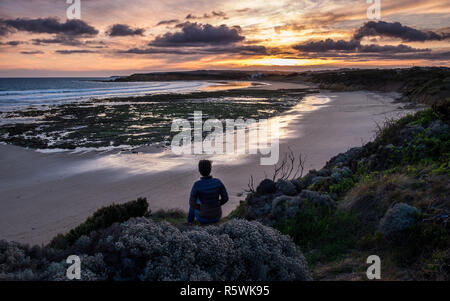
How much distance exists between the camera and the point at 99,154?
14.8 metres

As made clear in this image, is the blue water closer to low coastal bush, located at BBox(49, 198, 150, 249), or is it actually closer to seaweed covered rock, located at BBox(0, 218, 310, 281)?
low coastal bush, located at BBox(49, 198, 150, 249)

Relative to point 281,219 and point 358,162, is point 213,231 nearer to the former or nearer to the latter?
point 281,219

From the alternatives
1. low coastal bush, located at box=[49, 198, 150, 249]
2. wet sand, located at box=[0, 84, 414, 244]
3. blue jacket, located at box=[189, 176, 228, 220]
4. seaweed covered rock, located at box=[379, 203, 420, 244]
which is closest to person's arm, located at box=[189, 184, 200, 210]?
blue jacket, located at box=[189, 176, 228, 220]

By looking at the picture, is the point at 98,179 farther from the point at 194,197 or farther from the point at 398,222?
the point at 398,222

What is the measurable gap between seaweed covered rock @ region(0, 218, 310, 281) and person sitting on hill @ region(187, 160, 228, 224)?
151 cm

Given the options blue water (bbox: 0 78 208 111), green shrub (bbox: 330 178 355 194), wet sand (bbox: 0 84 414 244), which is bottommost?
wet sand (bbox: 0 84 414 244)

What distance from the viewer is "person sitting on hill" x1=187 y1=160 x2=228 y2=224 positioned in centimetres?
550

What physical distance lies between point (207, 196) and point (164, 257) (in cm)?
230

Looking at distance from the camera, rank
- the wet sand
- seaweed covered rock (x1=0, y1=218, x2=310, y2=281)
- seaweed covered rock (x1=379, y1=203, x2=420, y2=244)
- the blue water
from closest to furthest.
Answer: seaweed covered rock (x1=0, y1=218, x2=310, y2=281), seaweed covered rock (x1=379, y1=203, x2=420, y2=244), the wet sand, the blue water

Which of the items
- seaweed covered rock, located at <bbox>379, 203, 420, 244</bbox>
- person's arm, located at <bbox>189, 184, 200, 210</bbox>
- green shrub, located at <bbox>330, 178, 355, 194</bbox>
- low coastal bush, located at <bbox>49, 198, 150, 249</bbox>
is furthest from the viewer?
green shrub, located at <bbox>330, 178, 355, 194</bbox>

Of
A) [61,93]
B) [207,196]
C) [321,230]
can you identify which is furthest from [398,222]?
[61,93]

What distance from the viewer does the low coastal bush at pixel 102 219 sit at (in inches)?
197

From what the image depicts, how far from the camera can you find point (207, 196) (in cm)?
555
